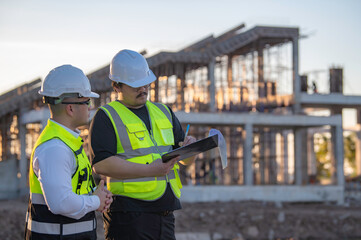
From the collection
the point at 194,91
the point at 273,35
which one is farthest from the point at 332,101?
the point at 194,91

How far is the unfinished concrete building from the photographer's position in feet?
97.2

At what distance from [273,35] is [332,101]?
4.99m

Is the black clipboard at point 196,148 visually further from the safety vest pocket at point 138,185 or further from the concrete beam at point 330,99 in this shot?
the concrete beam at point 330,99

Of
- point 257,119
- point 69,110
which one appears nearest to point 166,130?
point 69,110

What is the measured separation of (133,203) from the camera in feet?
13.4

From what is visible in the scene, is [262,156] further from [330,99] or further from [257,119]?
[257,119]

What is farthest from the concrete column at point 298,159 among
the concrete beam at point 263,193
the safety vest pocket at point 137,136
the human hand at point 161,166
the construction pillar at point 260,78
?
the human hand at point 161,166

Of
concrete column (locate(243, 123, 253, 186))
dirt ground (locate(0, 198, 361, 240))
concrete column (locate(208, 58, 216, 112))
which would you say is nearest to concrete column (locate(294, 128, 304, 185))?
concrete column (locate(243, 123, 253, 186))

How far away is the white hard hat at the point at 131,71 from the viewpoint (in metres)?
4.23

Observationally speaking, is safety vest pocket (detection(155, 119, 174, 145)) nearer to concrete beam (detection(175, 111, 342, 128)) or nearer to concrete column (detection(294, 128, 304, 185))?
concrete beam (detection(175, 111, 342, 128))

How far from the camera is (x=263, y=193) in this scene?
2898 centimetres

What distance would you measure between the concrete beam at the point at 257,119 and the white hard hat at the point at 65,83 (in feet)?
81.9

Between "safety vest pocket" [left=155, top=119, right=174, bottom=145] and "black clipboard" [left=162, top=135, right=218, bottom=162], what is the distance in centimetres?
43

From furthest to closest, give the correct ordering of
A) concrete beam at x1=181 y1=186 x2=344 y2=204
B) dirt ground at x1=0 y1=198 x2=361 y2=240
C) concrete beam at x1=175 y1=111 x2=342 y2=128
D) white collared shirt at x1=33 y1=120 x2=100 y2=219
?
concrete beam at x1=175 y1=111 x2=342 y2=128 < concrete beam at x1=181 y1=186 x2=344 y2=204 < dirt ground at x1=0 y1=198 x2=361 y2=240 < white collared shirt at x1=33 y1=120 x2=100 y2=219
